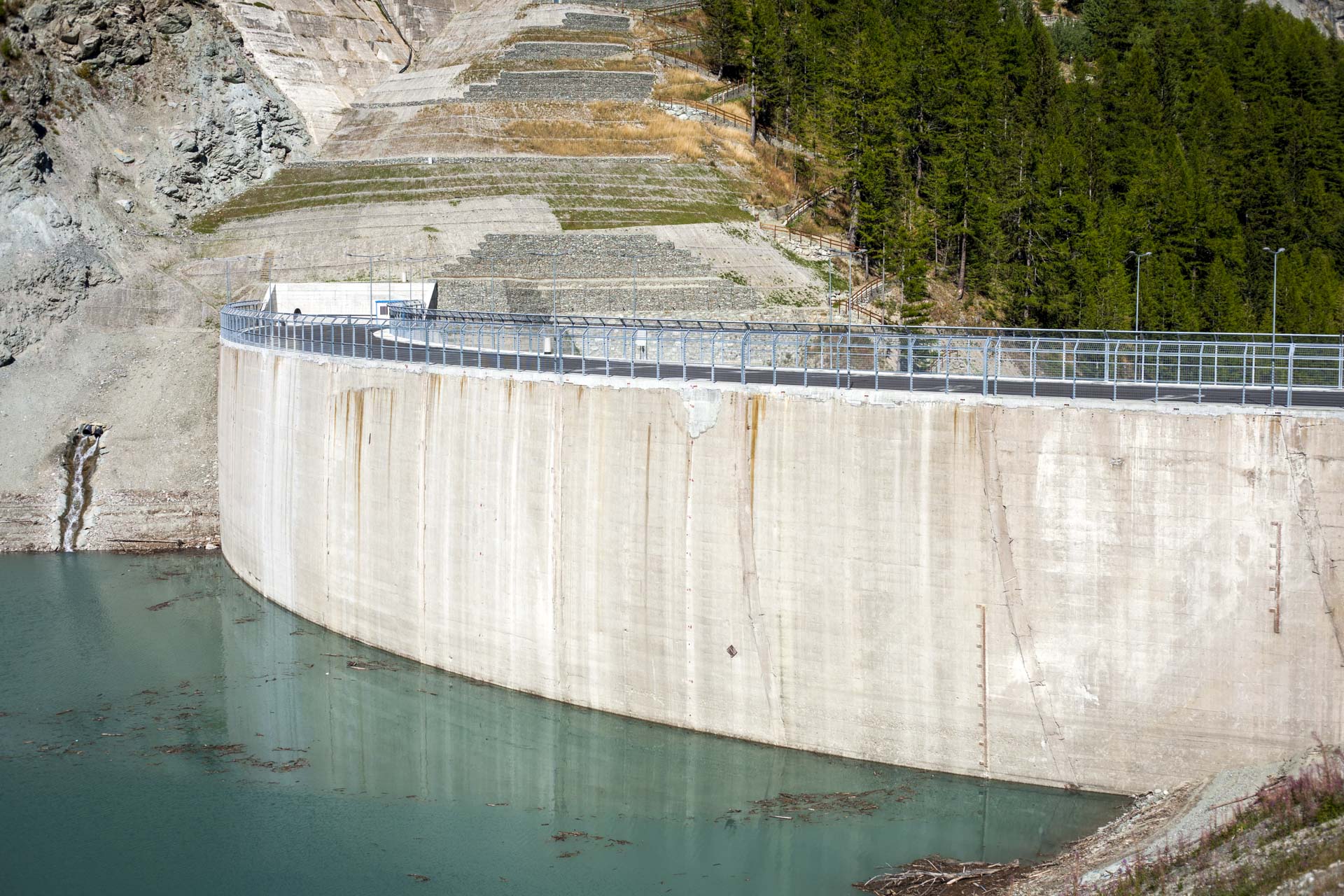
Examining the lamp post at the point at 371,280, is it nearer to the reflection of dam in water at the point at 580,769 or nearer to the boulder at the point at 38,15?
the boulder at the point at 38,15

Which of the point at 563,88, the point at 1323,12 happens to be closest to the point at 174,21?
the point at 563,88

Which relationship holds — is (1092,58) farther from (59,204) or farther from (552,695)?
(552,695)

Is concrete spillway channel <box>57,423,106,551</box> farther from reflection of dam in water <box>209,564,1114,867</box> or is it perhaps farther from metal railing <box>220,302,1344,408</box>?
reflection of dam in water <box>209,564,1114,867</box>

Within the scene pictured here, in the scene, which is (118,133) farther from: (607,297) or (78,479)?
(607,297)

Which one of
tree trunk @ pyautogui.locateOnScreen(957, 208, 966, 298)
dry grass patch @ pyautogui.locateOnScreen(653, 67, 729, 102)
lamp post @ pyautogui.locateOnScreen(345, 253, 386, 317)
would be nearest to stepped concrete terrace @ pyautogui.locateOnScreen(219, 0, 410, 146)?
lamp post @ pyautogui.locateOnScreen(345, 253, 386, 317)

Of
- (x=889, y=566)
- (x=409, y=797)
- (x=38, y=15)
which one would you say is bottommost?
(x=409, y=797)

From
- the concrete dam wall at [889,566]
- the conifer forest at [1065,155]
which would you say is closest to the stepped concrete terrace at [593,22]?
the conifer forest at [1065,155]
